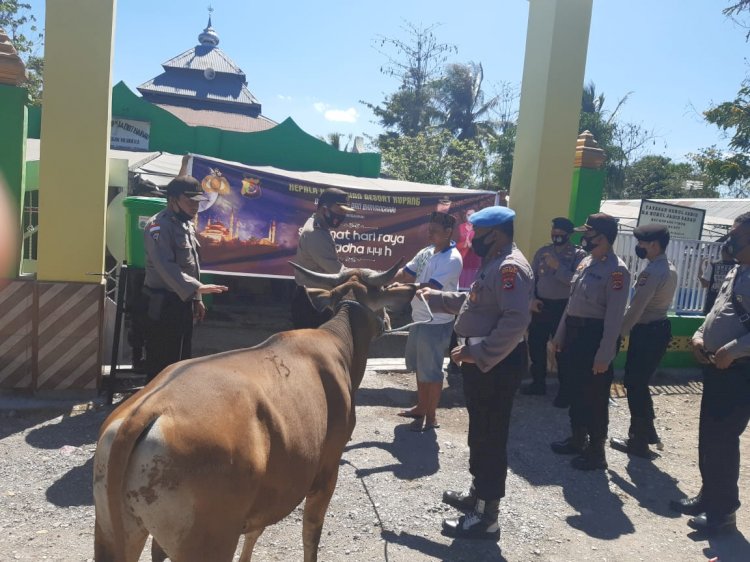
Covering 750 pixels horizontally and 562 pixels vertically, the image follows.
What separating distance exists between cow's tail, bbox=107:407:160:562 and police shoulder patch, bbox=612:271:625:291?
407 centimetres

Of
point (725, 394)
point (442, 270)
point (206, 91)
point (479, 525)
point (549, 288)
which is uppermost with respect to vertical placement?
point (206, 91)

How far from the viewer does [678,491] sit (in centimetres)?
509

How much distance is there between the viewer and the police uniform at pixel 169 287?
5.20 metres

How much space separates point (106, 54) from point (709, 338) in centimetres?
594

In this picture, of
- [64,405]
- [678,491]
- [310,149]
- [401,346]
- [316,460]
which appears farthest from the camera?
[310,149]

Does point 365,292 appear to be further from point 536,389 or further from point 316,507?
point 536,389

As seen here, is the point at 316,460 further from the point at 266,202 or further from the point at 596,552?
the point at 266,202

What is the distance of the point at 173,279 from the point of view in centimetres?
518

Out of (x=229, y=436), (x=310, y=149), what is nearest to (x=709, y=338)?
(x=229, y=436)

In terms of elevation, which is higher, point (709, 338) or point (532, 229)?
point (532, 229)

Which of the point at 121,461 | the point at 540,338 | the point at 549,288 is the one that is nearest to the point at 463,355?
the point at 121,461

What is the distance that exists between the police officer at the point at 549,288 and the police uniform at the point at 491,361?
10.1ft

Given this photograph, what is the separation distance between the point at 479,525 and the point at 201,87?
3294 cm

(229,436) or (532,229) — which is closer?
(229,436)
